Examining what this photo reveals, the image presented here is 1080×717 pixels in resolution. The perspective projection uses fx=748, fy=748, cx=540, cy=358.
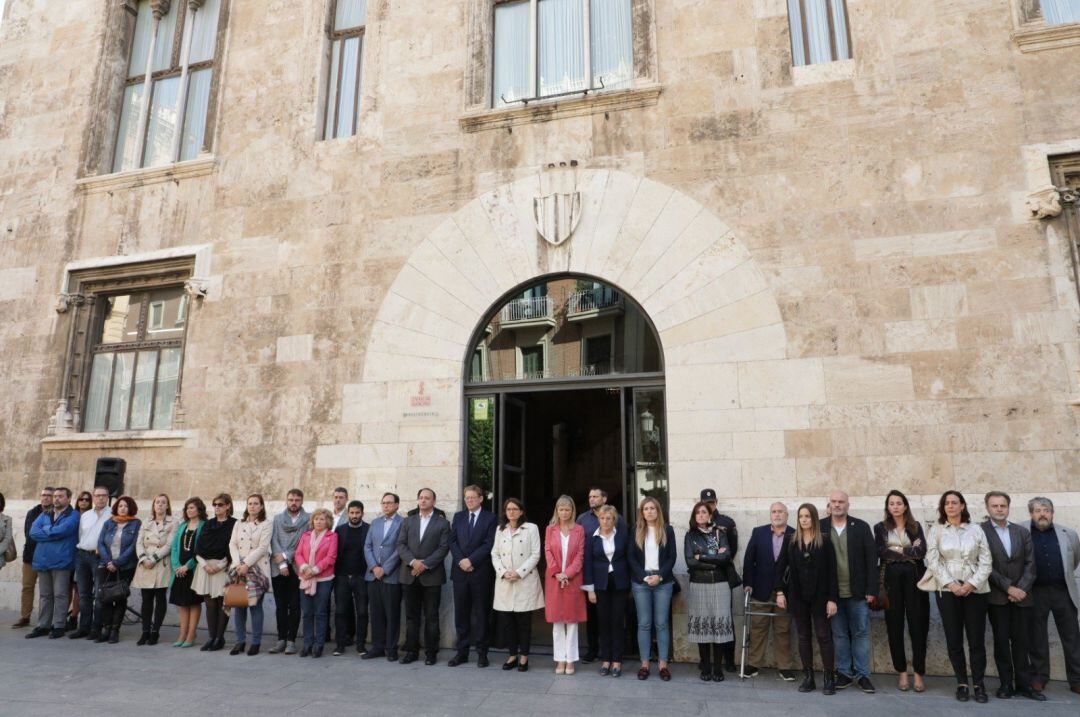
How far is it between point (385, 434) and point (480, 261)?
266cm

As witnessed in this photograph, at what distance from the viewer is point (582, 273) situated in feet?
32.3

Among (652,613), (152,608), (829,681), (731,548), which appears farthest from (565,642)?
(152,608)

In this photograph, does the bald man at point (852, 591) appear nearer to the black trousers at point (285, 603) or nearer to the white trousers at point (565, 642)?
the white trousers at point (565, 642)

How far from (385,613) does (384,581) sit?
0.47 metres

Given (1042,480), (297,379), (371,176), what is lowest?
(1042,480)

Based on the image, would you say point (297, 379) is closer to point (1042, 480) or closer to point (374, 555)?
point (374, 555)

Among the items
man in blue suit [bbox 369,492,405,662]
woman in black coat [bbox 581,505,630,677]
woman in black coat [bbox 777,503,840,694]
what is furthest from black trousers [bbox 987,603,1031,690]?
man in blue suit [bbox 369,492,405,662]

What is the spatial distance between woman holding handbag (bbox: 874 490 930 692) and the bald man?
244 millimetres

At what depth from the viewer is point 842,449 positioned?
8.41 m

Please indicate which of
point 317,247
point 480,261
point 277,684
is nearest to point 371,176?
point 317,247

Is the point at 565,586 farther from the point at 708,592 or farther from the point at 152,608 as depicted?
the point at 152,608

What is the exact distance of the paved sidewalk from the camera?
635 cm

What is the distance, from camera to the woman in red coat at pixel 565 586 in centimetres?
791

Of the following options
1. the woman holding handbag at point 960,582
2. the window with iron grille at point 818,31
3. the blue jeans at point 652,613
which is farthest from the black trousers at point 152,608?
the window with iron grille at point 818,31
